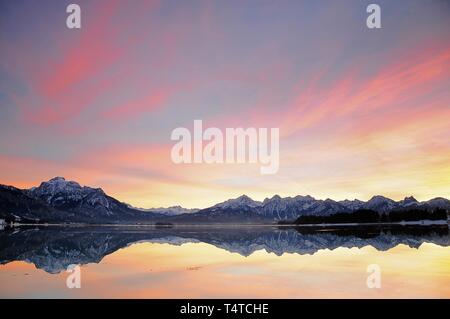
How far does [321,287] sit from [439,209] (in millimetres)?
38807

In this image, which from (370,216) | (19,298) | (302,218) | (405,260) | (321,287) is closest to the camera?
(19,298)

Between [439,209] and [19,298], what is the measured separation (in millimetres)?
42796

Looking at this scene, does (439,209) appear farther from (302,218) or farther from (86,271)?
(86,271)

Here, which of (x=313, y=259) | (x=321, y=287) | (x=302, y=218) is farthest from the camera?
(x=302, y=218)

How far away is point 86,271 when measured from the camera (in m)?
11.2

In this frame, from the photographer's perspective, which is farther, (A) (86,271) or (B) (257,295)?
(A) (86,271)

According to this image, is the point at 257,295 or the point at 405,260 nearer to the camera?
the point at 257,295

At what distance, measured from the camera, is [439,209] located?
42594 millimetres

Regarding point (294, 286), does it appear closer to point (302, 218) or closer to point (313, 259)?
point (313, 259)
